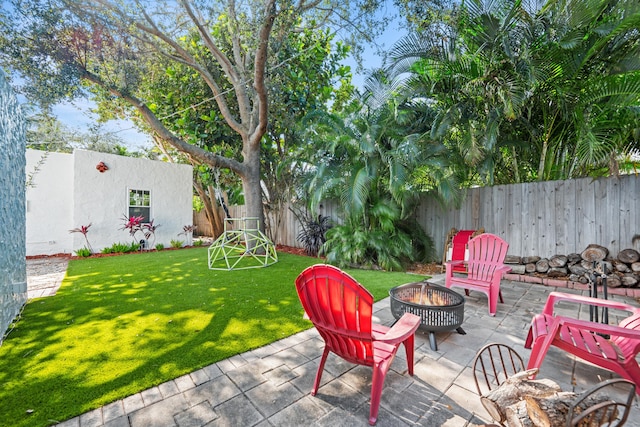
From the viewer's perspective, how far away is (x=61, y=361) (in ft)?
7.69

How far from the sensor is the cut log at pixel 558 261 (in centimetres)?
494

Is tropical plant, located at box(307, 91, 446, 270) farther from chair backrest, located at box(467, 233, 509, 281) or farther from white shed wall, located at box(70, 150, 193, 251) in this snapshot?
white shed wall, located at box(70, 150, 193, 251)

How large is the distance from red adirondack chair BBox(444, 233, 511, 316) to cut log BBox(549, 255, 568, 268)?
6.25 feet

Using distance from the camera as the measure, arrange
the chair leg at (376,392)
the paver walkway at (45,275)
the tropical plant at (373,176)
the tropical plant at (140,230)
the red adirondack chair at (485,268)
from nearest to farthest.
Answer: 1. the chair leg at (376,392)
2. the red adirondack chair at (485,268)
3. the paver walkway at (45,275)
4. the tropical plant at (373,176)
5. the tropical plant at (140,230)

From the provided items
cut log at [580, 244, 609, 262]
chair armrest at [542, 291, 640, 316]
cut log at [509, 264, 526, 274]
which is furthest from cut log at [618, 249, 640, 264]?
chair armrest at [542, 291, 640, 316]

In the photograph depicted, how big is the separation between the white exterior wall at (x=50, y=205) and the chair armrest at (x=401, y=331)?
404 inches

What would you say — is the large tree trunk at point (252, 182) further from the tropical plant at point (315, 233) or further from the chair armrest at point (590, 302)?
the chair armrest at point (590, 302)

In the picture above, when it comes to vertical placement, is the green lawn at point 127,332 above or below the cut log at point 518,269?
below

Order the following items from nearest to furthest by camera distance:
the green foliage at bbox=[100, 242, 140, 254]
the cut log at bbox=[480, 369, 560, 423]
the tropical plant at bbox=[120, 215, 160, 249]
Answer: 1. the cut log at bbox=[480, 369, 560, 423]
2. the green foliage at bbox=[100, 242, 140, 254]
3. the tropical plant at bbox=[120, 215, 160, 249]

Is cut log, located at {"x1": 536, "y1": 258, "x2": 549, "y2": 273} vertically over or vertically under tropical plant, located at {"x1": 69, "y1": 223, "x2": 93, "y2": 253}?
under

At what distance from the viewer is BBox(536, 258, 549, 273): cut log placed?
5.08 m

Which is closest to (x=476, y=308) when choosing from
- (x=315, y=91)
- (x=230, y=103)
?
(x=315, y=91)

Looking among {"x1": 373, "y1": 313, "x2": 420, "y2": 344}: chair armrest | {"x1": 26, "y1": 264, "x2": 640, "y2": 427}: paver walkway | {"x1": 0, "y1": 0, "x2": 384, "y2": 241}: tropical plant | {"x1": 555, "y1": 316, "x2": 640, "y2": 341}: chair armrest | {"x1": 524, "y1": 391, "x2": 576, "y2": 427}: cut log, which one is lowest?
{"x1": 26, "y1": 264, "x2": 640, "y2": 427}: paver walkway

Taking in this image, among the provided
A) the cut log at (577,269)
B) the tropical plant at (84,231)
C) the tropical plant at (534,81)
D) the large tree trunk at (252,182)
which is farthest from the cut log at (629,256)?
the tropical plant at (84,231)
